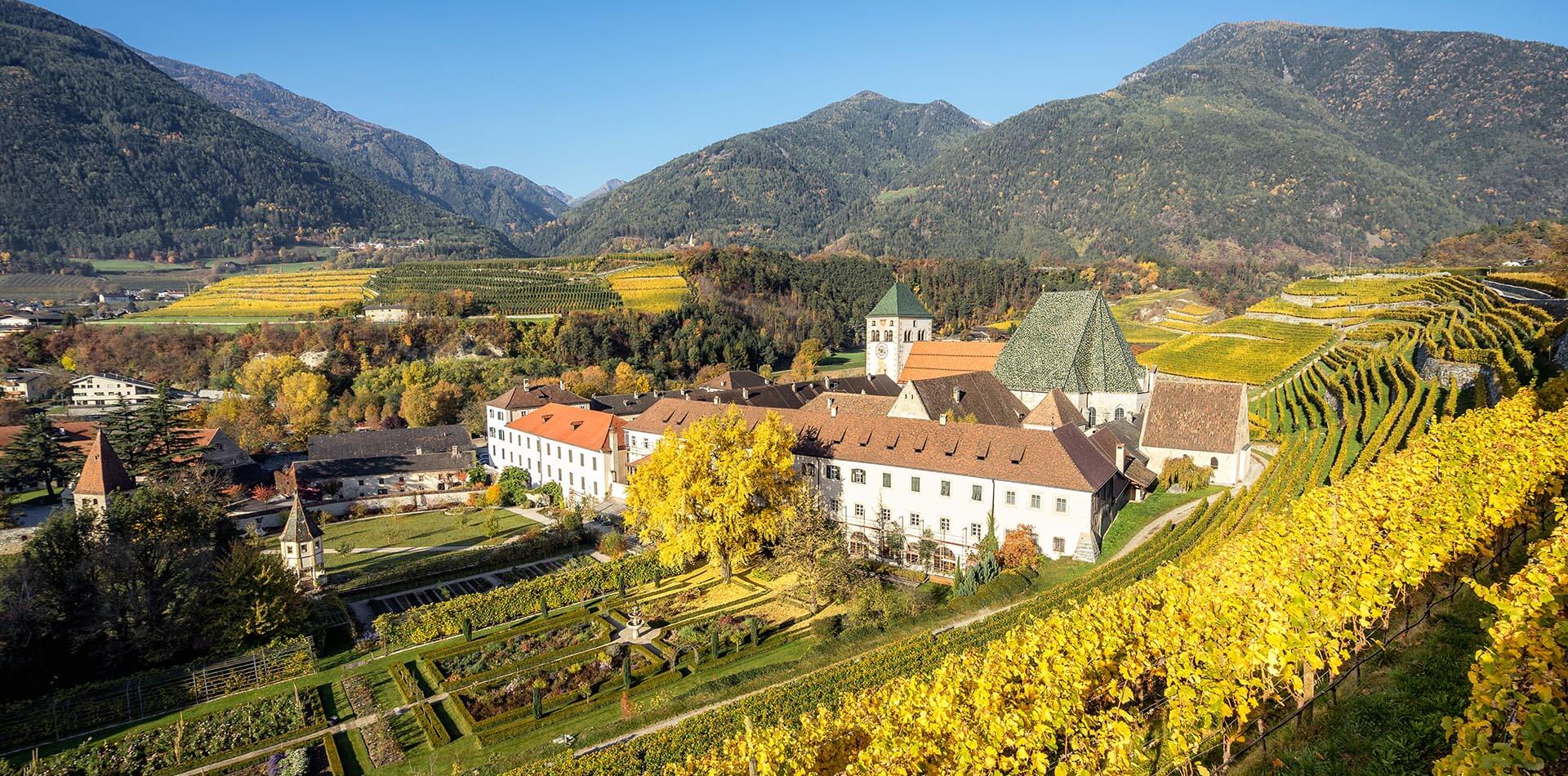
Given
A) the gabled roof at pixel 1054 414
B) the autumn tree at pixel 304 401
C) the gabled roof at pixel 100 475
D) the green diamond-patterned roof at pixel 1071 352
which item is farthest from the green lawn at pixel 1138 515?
the autumn tree at pixel 304 401

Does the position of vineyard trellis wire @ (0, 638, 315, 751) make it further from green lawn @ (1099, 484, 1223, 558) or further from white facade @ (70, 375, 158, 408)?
white facade @ (70, 375, 158, 408)

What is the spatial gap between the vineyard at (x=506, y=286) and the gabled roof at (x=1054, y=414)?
77.2m

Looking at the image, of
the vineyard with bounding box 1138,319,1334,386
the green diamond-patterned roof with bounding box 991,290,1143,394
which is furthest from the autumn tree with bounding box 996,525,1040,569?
the vineyard with bounding box 1138,319,1334,386

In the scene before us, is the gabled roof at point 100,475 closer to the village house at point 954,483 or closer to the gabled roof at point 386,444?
the gabled roof at point 386,444

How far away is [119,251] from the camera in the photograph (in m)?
180

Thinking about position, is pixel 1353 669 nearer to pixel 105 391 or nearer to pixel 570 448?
pixel 570 448

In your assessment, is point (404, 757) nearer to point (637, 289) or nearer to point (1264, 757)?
point (1264, 757)

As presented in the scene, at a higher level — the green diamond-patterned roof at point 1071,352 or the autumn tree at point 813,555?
the green diamond-patterned roof at point 1071,352

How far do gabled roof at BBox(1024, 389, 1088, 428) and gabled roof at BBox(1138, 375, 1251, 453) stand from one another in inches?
181

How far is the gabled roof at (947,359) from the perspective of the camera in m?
66.3

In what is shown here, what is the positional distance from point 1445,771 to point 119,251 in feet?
793

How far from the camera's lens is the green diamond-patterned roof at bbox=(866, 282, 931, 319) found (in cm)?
7800

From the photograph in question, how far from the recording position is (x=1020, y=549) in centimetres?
3709

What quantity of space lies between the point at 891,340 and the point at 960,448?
38215 mm
